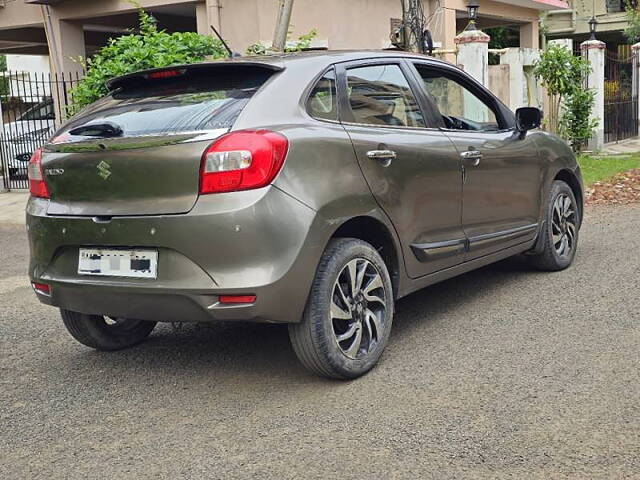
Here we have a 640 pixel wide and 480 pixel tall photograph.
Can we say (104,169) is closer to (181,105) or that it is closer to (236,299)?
(181,105)

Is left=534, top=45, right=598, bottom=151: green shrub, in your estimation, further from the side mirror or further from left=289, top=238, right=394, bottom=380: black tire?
left=289, top=238, right=394, bottom=380: black tire

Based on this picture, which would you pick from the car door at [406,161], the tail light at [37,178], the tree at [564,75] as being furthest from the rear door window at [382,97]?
the tree at [564,75]

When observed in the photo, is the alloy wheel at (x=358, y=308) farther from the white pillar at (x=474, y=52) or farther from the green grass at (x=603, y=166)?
the white pillar at (x=474, y=52)

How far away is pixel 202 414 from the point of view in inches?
151

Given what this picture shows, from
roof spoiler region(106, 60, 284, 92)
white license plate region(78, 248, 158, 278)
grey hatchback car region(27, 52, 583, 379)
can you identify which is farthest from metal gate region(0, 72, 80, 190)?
white license plate region(78, 248, 158, 278)

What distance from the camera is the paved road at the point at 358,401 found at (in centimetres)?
327

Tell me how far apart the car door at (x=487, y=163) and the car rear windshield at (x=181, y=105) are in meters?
1.44

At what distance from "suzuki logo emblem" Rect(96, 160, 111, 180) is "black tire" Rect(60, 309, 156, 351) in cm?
102

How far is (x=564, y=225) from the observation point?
6508mm

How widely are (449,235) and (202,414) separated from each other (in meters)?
1.93

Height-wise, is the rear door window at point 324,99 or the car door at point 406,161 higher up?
the rear door window at point 324,99

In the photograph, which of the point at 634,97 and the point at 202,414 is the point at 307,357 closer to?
the point at 202,414

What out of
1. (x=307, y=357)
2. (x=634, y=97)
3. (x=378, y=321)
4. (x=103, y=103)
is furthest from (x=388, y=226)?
(x=634, y=97)

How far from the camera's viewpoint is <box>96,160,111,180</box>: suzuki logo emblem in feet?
13.1
